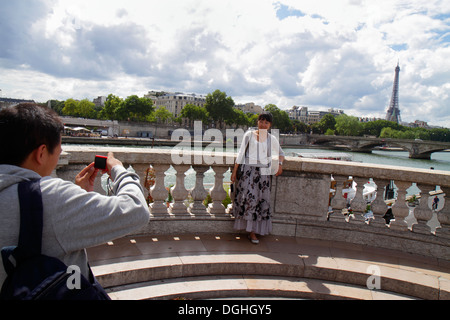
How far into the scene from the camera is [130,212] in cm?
127

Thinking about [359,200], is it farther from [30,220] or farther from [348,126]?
[348,126]

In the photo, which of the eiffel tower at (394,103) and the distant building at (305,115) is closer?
the eiffel tower at (394,103)

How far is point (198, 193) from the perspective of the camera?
4.26m

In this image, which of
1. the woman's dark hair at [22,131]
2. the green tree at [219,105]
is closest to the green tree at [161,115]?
the green tree at [219,105]

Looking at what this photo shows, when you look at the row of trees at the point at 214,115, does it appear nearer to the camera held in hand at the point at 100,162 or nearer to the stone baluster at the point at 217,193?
the stone baluster at the point at 217,193

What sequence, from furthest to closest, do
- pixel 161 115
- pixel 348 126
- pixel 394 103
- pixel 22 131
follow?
1. pixel 394 103
2. pixel 348 126
3. pixel 161 115
4. pixel 22 131

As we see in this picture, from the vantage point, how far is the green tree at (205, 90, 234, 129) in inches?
3408

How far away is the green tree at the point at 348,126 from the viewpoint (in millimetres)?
109875

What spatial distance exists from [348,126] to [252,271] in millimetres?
114428

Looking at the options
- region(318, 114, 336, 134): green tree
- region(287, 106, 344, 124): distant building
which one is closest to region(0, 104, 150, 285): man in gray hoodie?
region(318, 114, 336, 134): green tree

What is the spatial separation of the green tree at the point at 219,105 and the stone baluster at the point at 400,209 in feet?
273

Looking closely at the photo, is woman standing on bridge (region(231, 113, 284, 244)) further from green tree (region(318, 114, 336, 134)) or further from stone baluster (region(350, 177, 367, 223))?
green tree (region(318, 114, 336, 134))

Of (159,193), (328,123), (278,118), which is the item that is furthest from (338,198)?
(328,123)
